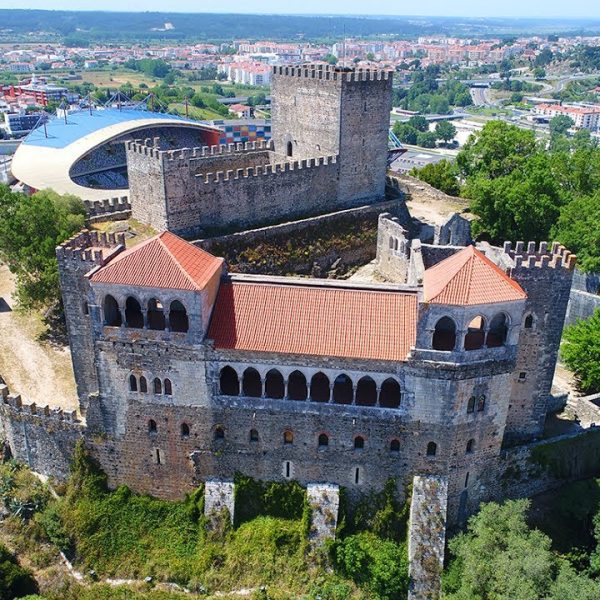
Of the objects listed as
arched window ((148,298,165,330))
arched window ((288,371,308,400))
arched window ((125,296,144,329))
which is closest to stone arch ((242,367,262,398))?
arched window ((288,371,308,400))

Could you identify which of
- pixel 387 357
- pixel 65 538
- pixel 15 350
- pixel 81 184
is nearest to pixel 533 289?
pixel 387 357

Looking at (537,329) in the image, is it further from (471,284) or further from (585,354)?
(585,354)

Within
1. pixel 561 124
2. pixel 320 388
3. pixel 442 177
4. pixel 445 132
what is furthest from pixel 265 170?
pixel 561 124

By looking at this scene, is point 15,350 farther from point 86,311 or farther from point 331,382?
point 331,382

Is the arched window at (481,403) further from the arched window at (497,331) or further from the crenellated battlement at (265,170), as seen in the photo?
the crenellated battlement at (265,170)

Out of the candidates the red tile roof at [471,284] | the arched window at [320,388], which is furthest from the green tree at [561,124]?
the arched window at [320,388]

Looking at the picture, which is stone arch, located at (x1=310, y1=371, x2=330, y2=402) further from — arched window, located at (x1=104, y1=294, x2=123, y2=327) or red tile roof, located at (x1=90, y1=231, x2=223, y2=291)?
arched window, located at (x1=104, y1=294, x2=123, y2=327)
